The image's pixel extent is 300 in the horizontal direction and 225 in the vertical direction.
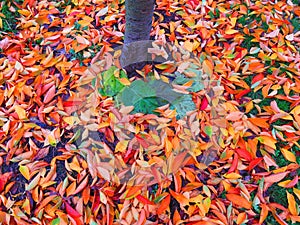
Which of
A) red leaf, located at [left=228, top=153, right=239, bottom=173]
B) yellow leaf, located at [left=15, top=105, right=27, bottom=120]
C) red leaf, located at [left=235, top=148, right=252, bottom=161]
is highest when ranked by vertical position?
→ yellow leaf, located at [left=15, top=105, right=27, bottom=120]

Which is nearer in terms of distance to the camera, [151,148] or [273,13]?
[151,148]

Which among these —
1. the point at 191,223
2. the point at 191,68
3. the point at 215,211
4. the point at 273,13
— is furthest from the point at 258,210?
the point at 273,13

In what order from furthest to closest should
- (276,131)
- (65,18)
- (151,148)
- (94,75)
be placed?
(65,18) < (94,75) < (276,131) < (151,148)

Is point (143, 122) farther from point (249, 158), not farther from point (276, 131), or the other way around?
point (276, 131)

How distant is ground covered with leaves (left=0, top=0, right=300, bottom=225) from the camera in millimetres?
1807

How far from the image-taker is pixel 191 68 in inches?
91.1

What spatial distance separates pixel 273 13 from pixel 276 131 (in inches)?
43.8

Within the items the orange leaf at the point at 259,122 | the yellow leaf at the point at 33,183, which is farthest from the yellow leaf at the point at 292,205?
the yellow leaf at the point at 33,183

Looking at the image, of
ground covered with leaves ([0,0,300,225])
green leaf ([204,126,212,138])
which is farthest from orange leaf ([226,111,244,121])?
green leaf ([204,126,212,138])

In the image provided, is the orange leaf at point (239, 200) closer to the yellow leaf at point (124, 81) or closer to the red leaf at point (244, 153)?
the red leaf at point (244, 153)

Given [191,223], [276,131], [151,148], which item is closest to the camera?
[191,223]

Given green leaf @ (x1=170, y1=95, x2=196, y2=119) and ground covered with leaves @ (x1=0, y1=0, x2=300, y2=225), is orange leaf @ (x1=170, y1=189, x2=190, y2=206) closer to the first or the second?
Result: ground covered with leaves @ (x1=0, y1=0, x2=300, y2=225)

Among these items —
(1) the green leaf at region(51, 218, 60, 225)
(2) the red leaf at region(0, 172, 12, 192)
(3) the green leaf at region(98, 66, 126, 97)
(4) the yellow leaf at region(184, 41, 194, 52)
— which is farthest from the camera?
(4) the yellow leaf at region(184, 41, 194, 52)

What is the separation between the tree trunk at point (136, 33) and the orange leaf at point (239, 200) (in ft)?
3.15
